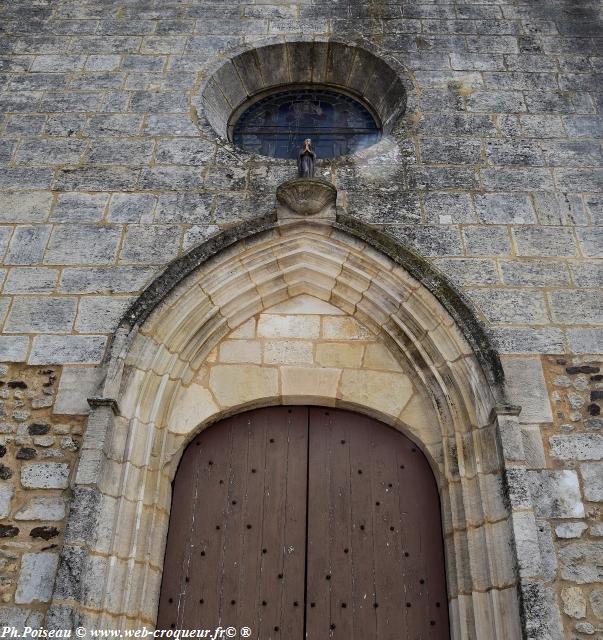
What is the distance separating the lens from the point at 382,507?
3.97 metres

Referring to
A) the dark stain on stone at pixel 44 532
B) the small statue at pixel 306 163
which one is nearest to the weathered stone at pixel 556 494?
the small statue at pixel 306 163

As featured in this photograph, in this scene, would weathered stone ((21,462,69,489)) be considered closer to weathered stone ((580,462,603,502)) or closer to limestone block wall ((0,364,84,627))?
limestone block wall ((0,364,84,627))

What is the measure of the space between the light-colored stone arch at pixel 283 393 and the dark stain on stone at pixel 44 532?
0.59 ft

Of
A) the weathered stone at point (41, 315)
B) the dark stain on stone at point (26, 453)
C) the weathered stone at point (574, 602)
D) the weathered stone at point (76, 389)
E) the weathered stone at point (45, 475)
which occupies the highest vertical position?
the weathered stone at point (41, 315)

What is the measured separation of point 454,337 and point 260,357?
119 centimetres

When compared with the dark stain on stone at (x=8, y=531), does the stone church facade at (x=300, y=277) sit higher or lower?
higher

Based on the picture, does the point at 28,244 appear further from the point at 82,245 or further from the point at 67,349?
the point at 67,349

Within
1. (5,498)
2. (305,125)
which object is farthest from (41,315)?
(305,125)

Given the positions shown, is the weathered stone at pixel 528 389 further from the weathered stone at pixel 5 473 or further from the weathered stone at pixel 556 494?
the weathered stone at pixel 5 473

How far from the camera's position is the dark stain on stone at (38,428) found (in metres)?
3.78

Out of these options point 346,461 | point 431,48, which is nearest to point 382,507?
point 346,461

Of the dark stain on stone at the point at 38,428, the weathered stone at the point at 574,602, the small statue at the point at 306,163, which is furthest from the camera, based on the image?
the small statue at the point at 306,163

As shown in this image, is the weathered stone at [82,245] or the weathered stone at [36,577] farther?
the weathered stone at [82,245]

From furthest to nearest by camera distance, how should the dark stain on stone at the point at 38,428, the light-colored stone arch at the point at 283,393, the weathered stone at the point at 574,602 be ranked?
the dark stain on stone at the point at 38,428
the light-colored stone arch at the point at 283,393
the weathered stone at the point at 574,602
